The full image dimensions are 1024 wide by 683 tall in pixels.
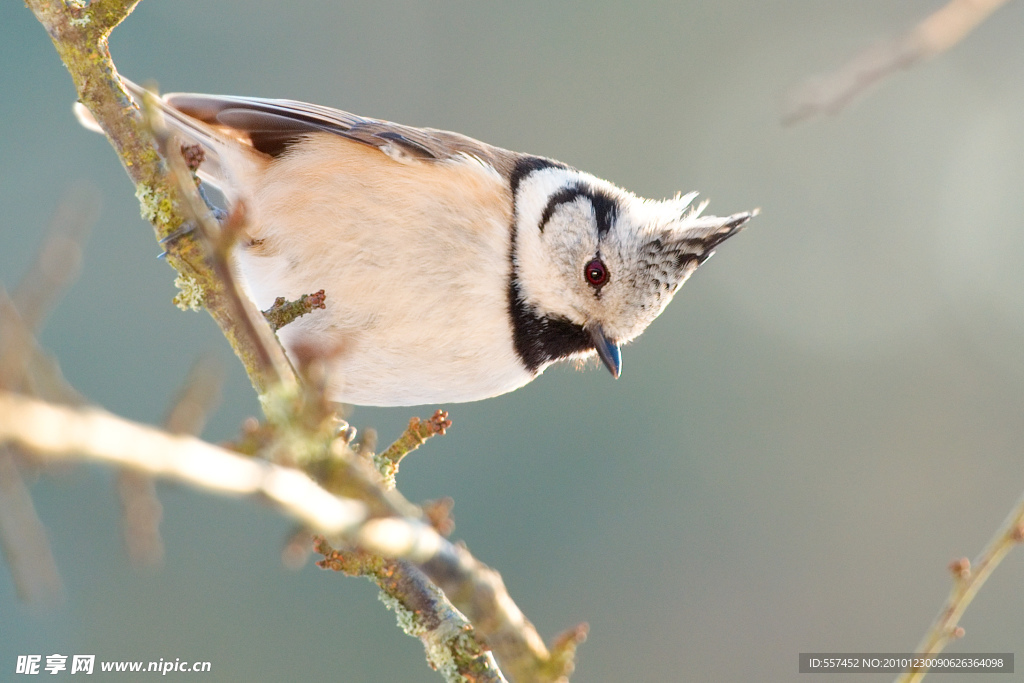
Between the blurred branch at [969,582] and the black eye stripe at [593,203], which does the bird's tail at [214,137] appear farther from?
the blurred branch at [969,582]

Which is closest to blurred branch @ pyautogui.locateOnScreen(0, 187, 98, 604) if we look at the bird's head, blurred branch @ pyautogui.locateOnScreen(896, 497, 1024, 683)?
blurred branch @ pyautogui.locateOnScreen(896, 497, 1024, 683)

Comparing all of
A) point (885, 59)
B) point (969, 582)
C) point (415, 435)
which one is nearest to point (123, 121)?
point (415, 435)

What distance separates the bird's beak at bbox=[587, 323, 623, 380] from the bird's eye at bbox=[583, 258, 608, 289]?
15 centimetres

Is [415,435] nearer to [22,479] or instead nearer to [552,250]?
[552,250]

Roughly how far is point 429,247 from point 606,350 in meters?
0.75

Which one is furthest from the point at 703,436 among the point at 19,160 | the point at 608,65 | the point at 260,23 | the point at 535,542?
the point at 19,160

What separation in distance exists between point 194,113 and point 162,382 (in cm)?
368

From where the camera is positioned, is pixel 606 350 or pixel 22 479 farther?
pixel 606 350

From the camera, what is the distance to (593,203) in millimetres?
3416

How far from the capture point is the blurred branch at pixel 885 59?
128 centimetres

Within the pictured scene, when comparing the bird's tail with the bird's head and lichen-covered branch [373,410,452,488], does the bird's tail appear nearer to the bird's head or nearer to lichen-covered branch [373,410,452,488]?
the bird's head

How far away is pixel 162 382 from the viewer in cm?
654

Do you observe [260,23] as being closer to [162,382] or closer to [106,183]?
[106,183]

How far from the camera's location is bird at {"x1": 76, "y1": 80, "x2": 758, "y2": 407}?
2.96 m
